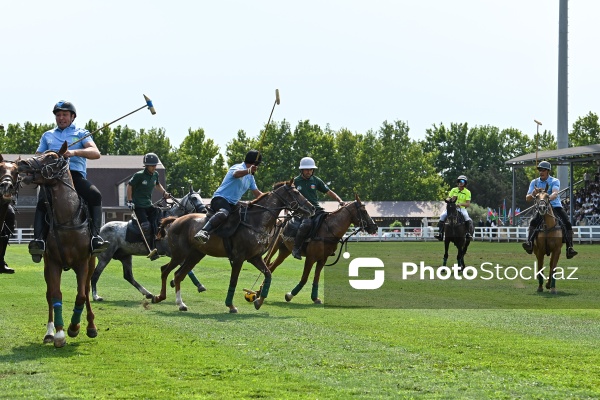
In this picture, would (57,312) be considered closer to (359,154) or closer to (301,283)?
(301,283)

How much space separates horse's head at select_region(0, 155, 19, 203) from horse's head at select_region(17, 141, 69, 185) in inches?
5.3

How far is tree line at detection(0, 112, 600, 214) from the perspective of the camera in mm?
127188

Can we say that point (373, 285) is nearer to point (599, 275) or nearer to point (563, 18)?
point (599, 275)

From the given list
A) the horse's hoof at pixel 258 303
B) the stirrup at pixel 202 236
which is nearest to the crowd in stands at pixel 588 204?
the horse's hoof at pixel 258 303

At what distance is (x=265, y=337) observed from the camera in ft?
45.9

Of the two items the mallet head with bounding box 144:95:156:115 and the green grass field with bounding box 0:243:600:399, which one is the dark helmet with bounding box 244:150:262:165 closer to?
the green grass field with bounding box 0:243:600:399

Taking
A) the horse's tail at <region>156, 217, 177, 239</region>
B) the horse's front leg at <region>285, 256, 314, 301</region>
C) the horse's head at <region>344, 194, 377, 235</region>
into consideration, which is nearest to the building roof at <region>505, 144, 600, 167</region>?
the horse's head at <region>344, 194, 377, 235</region>

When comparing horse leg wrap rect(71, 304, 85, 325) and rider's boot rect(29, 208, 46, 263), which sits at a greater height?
rider's boot rect(29, 208, 46, 263)

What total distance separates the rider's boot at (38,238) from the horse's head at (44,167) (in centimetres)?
48

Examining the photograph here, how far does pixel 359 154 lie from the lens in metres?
139

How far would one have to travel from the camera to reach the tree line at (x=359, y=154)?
127 metres

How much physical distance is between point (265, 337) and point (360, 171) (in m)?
126

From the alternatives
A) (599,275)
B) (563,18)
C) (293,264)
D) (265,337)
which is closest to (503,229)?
(563,18)

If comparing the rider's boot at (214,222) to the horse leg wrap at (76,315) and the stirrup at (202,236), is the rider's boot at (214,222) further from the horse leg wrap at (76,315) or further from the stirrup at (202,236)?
the horse leg wrap at (76,315)
